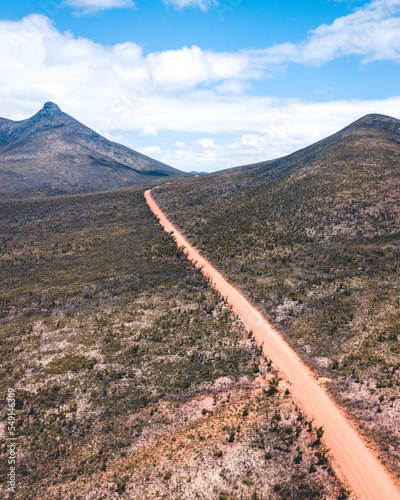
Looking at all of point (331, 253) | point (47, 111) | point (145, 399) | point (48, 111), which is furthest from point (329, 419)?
point (47, 111)

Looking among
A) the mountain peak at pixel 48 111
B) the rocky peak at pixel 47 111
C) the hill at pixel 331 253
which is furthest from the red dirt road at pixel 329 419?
the mountain peak at pixel 48 111

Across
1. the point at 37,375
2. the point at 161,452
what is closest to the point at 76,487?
the point at 161,452

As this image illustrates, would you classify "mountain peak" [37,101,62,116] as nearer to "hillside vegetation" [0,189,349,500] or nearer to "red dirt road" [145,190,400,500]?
"hillside vegetation" [0,189,349,500]

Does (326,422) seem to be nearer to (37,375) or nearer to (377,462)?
(377,462)

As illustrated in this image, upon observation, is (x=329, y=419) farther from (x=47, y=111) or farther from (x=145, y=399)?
(x=47, y=111)

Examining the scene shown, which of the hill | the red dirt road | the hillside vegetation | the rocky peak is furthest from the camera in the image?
the rocky peak

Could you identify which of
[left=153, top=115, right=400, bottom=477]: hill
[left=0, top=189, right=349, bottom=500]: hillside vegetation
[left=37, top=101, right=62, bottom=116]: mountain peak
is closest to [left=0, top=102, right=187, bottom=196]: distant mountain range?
[left=37, top=101, right=62, bottom=116]: mountain peak
